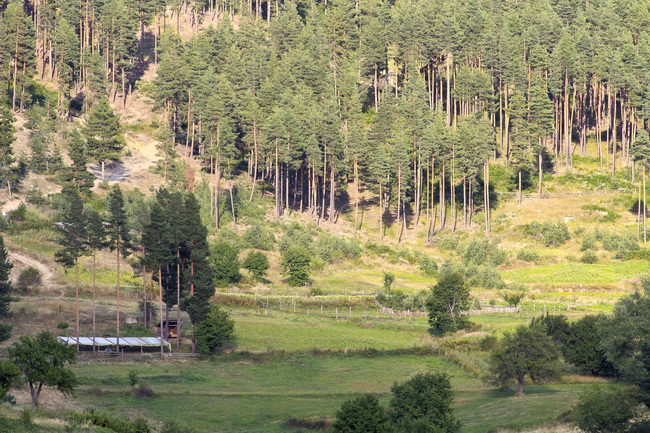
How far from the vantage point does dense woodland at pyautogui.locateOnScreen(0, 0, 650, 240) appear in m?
130

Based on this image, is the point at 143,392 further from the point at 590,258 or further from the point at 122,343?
the point at 590,258

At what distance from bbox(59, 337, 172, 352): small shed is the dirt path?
66.7 ft

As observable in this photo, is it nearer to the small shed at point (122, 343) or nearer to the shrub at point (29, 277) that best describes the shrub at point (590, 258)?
the small shed at point (122, 343)

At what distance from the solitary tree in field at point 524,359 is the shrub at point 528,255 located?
5701 cm

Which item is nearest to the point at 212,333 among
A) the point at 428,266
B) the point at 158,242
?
the point at 158,242

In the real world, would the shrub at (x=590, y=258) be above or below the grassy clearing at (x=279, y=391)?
above

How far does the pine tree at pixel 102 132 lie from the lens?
400 feet

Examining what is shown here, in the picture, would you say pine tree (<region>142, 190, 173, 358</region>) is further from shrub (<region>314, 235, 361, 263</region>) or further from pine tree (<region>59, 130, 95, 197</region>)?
shrub (<region>314, 235, 361, 263</region>)

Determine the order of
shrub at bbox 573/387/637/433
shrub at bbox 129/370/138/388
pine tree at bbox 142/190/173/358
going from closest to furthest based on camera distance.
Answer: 1. shrub at bbox 573/387/637/433
2. shrub at bbox 129/370/138/388
3. pine tree at bbox 142/190/173/358

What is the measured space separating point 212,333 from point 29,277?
92.0 feet

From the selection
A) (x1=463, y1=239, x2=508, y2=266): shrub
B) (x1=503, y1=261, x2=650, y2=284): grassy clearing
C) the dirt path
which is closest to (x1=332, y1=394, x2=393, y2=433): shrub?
the dirt path

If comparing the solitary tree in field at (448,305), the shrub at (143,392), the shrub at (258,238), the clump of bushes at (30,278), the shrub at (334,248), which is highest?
the shrub at (258,238)

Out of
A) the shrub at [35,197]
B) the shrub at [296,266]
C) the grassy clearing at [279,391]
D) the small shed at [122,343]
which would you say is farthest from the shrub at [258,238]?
the grassy clearing at [279,391]

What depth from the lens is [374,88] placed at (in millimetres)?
158250
